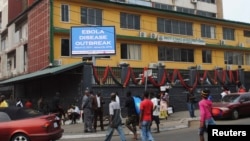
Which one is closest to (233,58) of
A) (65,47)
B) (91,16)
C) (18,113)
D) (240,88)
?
(240,88)

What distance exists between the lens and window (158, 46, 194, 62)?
37.7 meters

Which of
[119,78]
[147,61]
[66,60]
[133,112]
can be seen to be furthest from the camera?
[147,61]

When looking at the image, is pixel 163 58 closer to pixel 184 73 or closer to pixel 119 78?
pixel 184 73

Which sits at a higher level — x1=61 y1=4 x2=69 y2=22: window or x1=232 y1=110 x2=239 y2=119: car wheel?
x1=61 y1=4 x2=69 y2=22: window

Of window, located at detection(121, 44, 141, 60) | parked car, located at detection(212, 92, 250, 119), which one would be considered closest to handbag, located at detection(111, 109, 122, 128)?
parked car, located at detection(212, 92, 250, 119)

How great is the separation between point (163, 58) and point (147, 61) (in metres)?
2.34

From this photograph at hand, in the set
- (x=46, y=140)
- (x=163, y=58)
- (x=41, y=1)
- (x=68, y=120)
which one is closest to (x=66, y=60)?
(x=41, y=1)

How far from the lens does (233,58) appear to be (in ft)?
148

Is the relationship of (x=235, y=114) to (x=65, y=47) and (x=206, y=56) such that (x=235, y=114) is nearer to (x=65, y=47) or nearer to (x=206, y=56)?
(x=65, y=47)

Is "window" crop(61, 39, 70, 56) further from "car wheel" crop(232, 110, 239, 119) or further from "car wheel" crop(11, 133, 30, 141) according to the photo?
"car wheel" crop(11, 133, 30, 141)

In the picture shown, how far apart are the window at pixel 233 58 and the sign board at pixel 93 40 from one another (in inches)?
830

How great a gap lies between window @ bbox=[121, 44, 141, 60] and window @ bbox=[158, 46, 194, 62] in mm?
2734

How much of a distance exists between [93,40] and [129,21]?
8.79 metres

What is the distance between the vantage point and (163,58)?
3775 cm
